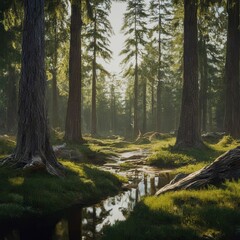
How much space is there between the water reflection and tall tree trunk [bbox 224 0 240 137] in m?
13.2

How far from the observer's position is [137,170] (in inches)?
604

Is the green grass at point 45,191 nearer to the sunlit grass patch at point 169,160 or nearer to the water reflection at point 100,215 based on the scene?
the water reflection at point 100,215

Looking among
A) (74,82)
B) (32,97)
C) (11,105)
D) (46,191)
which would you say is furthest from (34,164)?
(11,105)

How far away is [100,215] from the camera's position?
8758 millimetres

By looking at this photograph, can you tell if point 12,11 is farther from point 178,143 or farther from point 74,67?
point 178,143

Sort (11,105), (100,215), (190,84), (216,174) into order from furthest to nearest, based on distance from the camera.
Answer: (11,105) < (190,84) < (216,174) < (100,215)

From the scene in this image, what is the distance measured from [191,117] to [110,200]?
32.8 feet

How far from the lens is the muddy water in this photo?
24.4 ft

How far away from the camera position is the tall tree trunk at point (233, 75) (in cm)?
2323

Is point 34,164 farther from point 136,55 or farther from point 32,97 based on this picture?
point 136,55

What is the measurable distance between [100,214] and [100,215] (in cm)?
8

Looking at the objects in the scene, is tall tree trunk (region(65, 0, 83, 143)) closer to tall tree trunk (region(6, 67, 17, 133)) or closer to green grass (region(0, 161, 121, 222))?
green grass (region(0, 161, 121, 222))

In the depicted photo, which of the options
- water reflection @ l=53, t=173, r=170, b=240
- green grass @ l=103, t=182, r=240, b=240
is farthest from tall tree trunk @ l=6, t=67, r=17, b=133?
green grass @ l=103, t=182, r=240, b=240

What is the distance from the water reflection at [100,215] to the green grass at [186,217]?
52cm
